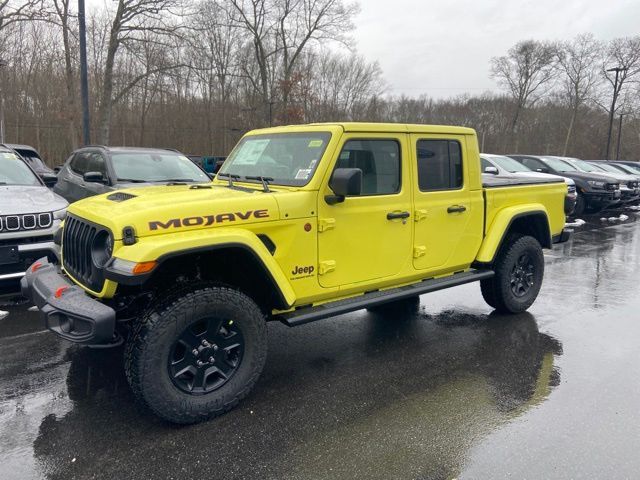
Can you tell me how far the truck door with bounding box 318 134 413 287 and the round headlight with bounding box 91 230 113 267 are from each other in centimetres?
146

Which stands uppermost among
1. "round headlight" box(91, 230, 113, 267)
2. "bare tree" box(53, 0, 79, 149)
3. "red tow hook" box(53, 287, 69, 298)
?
"bare tree" box(53, 0, 79, 149)

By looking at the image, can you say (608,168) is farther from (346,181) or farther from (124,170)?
(346,181)

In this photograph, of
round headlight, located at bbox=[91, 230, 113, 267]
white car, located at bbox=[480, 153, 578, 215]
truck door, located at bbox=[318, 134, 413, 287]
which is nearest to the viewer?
round headlight, located at bbox=[91, 230, 113, 267]

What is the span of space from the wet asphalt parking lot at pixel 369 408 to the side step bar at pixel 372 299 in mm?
571

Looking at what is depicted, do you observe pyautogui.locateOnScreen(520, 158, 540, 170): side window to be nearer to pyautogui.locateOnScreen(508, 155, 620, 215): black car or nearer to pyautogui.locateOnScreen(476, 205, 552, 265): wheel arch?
pyautogui.locateOnScreen(508, 155, 620, 215): black car

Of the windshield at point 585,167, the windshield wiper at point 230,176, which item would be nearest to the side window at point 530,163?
the windshield at point 585,167

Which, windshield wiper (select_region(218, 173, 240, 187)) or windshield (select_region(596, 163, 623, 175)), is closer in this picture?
windshield wiper (select_region(218, 173, 240, 187))

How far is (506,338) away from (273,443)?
2874 millimetres

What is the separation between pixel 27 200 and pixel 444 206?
4.66 metres

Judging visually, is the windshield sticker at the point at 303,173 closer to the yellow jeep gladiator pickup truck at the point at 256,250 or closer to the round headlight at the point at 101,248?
the yellow jeep gladiator pickup truck at the point at 256,250

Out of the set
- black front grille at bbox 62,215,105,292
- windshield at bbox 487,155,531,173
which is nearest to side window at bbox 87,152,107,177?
black front grille at bbox 62,215,105,292

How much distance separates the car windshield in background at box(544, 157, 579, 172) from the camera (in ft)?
54.5

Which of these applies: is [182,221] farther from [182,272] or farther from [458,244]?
[458,244]

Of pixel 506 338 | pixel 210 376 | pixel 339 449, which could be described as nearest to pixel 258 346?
pixel 210 376
